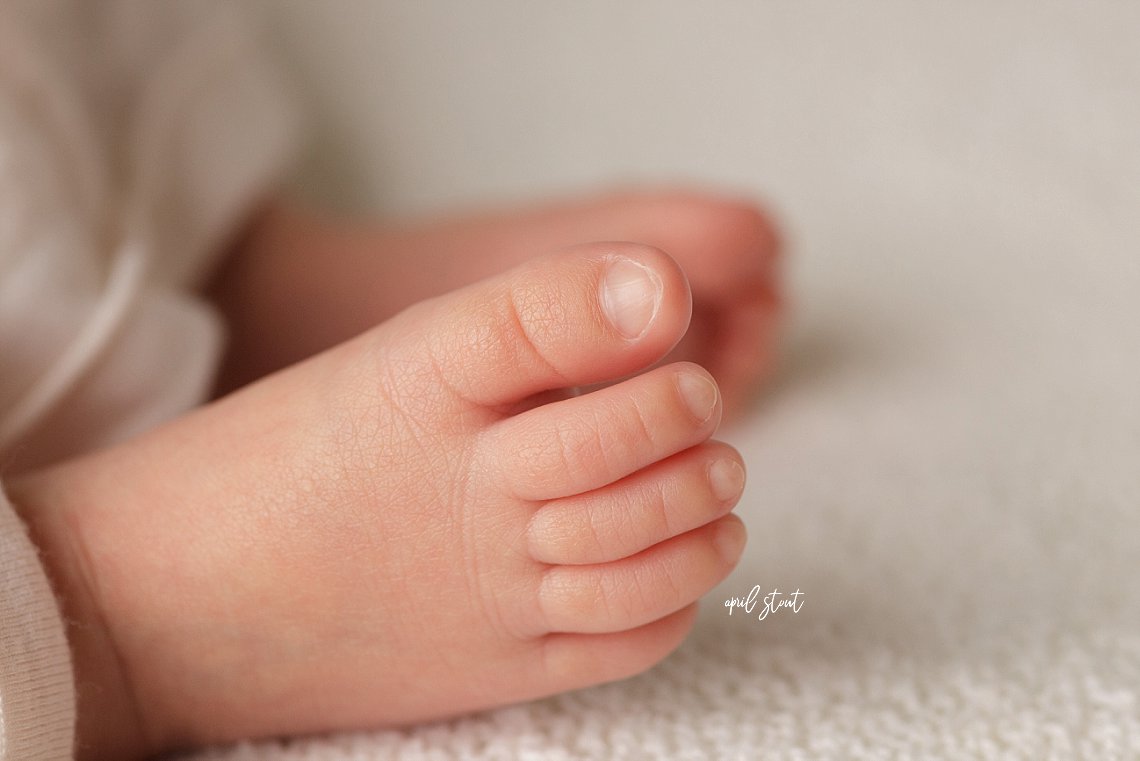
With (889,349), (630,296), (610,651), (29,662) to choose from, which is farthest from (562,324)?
(889,349)

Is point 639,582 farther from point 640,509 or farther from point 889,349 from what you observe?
point 889,349

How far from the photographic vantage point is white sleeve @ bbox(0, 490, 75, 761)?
1.48 feet

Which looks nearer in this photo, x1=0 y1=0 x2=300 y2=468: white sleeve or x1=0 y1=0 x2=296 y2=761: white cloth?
x1=0 y1=0 x2=296 y2=761: white cloth

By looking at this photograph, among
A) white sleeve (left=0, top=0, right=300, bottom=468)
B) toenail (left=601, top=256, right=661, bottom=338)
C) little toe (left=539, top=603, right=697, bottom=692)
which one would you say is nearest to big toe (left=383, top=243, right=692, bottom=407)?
toenail (left=601, top=256, right=661, bottom=338)

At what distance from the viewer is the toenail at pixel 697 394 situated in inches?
17.5

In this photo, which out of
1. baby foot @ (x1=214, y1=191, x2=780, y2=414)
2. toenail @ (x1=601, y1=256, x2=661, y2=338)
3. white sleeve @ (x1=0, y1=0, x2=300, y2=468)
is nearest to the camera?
toenail @ (x1=601, y1=256, x2=661, y2=338)

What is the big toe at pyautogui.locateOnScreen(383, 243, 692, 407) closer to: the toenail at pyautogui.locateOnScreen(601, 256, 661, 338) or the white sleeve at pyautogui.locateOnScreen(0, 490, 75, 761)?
the toenail at pyautogui.locateOnScreen(601, 256, 661, 338)

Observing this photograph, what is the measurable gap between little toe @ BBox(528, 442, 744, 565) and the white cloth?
8.4 inches

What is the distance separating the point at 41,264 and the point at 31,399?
74 millimetres

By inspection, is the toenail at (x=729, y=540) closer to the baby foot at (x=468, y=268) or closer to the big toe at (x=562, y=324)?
the big toe at (x=562, y=324)

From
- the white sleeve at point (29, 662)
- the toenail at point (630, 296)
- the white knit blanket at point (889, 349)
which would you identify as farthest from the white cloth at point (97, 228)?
the toenail at point (630, 296)

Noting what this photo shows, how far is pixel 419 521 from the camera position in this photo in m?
0.47

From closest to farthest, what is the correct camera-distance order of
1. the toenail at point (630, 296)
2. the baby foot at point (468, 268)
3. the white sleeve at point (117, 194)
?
the toenail at point (630, 296) → the white sleeve at point (117, 194) → the baby foot at point (468, 268)

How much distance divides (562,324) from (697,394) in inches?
2.3
